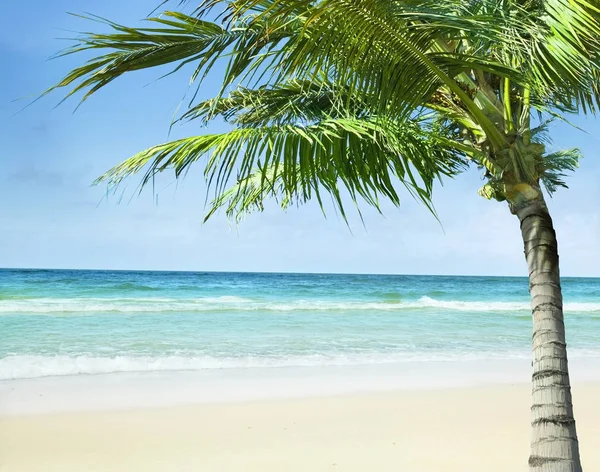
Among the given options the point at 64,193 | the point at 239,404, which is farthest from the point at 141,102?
the point at 239,404

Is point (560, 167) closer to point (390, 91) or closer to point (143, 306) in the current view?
point (390, 91)

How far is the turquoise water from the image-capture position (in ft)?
27.5

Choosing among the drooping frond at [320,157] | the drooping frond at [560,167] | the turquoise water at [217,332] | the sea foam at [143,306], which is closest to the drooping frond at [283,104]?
the drooping frond at [320,157]

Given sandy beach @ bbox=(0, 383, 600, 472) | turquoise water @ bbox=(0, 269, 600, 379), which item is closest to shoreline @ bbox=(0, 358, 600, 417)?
sandy beach @ bbox=(0, 383, 600, 472)

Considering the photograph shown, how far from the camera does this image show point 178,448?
452cm

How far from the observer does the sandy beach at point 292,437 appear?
4.23 m

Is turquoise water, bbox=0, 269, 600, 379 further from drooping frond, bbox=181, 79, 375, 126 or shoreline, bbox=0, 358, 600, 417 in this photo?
drooping frond, bbox=181, 79, 375, 126

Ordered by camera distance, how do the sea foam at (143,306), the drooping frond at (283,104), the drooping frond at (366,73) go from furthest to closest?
the sea foam at (143,306) < the drooping frond at (283,104) < the drooping frond at (366,73)

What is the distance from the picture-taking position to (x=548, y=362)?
2619 mm

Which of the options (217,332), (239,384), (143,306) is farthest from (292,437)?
(143,306)

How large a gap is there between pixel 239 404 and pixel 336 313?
1130 cm

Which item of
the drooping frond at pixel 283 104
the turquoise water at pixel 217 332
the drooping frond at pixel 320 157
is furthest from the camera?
the turquoise water at pixel 217 332

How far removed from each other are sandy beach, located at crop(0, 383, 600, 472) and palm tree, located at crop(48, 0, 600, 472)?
1925mm

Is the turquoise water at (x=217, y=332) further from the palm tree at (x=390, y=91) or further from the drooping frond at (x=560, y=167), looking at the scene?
the palm tree at (x=390, y=91)
